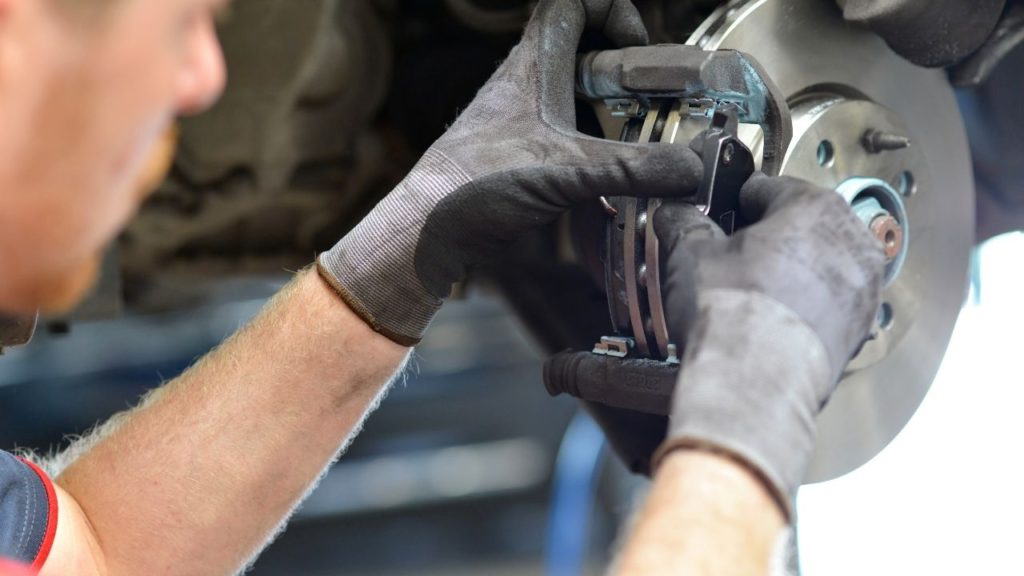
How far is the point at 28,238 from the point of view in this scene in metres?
0.49

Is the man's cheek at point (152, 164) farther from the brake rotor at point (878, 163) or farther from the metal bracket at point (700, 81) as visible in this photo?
the brake rotor at point (878, 163)

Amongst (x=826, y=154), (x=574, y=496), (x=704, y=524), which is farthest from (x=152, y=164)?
(x=574, y=496)

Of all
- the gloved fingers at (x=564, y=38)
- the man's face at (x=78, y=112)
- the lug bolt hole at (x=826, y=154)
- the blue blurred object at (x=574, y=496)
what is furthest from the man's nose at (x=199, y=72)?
the blue blurred object at (x=574, y=496)

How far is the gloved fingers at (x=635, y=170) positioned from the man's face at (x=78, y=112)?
1.18 feet

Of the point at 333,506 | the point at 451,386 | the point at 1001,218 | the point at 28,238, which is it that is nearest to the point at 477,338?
the point at 451,386

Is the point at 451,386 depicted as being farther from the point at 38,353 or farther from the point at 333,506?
the point at 38,353

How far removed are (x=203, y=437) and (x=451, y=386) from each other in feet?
7.41

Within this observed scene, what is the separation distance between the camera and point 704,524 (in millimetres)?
604

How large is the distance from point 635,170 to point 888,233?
26cm

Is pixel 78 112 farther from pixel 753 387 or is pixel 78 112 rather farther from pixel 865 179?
pixel 865 179

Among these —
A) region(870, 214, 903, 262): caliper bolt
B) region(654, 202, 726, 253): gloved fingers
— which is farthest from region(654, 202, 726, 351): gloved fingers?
region(870, 214, 903, 262): caliper bolt

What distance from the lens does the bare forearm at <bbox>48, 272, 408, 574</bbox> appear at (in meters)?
0.99

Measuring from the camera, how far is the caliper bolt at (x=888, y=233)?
0.94 m

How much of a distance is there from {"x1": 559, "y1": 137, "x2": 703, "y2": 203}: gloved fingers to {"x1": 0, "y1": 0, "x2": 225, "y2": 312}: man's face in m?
0.36
